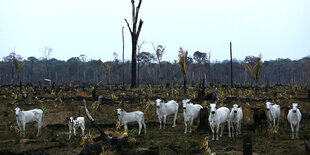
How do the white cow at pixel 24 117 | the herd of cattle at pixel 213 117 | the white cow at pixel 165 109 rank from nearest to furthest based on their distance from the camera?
1. the herd of cattle at pixel 213 117
2. the white cow at pixel 24 117
3. the white cow at pixel 165 109

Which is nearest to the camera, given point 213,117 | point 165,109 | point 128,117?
point 213,117

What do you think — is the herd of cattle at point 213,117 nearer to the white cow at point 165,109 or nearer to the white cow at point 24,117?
the white cow at point 24,117

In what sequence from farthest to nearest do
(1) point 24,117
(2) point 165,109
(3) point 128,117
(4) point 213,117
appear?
(2) point 165,109
(3) point 128,117
(1) point 24,117
(4) point 213,117

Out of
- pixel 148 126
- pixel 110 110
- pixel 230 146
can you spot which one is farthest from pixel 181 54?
pixel 230 146

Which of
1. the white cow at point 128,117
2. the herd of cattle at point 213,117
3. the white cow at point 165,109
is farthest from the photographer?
the white cow at point 165,109

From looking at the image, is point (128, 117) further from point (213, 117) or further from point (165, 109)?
point (213, 117)

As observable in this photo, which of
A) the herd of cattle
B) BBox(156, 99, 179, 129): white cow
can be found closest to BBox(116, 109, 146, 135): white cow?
the herd of cattle

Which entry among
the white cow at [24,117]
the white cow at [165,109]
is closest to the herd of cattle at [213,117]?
the white cow at [24,117]

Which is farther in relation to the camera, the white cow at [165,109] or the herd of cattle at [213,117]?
the white cow at [165,109]

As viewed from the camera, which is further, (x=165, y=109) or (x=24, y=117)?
(x=165, y=109)

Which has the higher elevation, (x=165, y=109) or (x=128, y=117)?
(x=165, y=109)

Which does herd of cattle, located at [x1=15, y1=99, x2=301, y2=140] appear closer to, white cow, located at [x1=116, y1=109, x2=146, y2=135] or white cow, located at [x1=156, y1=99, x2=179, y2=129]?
white cow, located at [x1=116, y1=109, x2=146, y2=135]

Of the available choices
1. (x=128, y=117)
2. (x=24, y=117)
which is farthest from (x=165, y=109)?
(x=24, y=117)

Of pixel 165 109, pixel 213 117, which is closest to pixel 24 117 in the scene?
pixel 165 109
